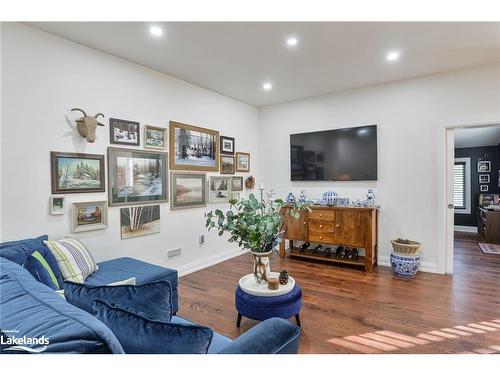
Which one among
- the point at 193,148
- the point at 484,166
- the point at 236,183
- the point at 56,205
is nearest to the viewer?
the point at 56,205

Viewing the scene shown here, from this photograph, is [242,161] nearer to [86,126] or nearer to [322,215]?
[322,215]

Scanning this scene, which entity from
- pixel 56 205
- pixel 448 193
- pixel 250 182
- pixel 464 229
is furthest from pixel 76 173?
pixel 464 229

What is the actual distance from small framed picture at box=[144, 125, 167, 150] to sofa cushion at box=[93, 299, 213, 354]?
2723 millimetres

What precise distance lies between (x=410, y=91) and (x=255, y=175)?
2.83m

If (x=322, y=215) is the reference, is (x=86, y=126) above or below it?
above

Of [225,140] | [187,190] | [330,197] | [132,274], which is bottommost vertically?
[132,274]

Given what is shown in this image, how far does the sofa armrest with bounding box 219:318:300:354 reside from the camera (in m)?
1.00

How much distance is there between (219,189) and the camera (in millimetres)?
4445

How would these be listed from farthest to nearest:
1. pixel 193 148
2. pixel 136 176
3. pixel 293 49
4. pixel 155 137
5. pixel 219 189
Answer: pixel 219 189
pixel 193 148
pixel 155 137
pixel 136 176
pixel 293 49

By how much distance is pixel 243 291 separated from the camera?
2199 mm

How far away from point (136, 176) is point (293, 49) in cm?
228

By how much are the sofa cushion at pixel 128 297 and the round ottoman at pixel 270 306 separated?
94 centimetres

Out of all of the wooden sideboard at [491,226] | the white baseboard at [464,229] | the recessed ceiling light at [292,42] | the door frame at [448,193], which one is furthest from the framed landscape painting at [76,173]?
the white baseboard at [464,229]

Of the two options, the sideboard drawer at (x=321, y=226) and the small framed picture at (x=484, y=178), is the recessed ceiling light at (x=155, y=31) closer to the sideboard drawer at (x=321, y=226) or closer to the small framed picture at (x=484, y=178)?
the sideboard drawer at (x=321, y=226)
